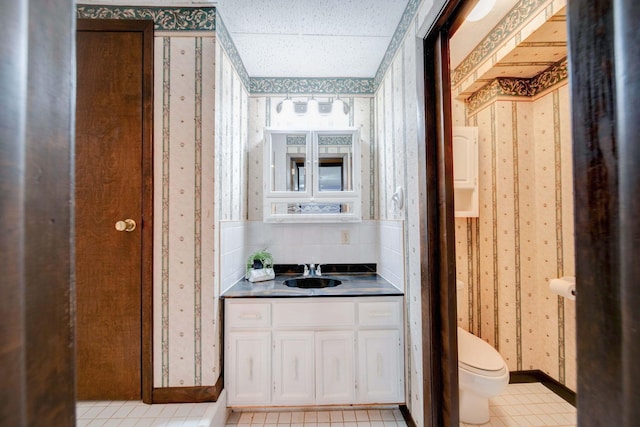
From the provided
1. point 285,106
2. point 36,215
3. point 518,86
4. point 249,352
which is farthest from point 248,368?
point 518,86

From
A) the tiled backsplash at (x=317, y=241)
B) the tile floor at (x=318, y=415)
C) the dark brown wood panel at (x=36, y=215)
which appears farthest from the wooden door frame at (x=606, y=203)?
the tiled backsplash at (x=317, y=241)

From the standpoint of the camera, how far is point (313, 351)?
1783 millimetres

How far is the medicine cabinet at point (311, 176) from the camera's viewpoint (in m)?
2.32

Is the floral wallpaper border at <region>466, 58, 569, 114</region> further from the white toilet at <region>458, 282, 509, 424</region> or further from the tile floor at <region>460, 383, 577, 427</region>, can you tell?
the tile floor at <region>460, 383, 577, 427</region>

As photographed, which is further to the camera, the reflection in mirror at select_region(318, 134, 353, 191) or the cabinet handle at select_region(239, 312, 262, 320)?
the reflection in mirror at select_region(318, 134, 353, 191)

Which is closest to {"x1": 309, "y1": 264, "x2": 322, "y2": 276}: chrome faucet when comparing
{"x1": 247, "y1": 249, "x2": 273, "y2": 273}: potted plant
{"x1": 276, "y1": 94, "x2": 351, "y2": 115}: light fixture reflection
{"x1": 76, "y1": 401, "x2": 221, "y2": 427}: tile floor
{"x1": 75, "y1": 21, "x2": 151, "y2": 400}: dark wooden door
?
{"x1": 247, "y1": 249, "x2": 273, "y2": 273}: potted plant

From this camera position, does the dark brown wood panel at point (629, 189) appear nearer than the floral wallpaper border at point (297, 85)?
Yes

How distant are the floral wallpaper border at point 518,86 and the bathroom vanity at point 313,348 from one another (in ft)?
5.98

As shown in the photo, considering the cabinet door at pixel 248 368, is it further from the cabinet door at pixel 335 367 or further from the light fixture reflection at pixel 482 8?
the light fixture reflection at pixel 482 8

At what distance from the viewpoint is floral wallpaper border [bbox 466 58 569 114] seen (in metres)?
2.11

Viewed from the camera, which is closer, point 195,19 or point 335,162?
point 195,19

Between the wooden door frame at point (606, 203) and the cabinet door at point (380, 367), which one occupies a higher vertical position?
the wooden door frame at point (606, 203)

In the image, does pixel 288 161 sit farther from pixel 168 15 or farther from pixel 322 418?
pixel 322 418

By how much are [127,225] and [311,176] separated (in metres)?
1.31
